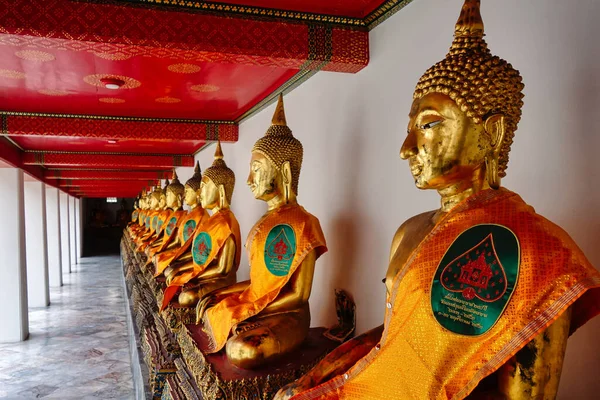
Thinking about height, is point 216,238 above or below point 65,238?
above

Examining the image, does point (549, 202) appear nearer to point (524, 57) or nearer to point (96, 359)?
point (524, 57)

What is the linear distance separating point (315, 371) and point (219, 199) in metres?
2.70

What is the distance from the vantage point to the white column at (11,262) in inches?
279

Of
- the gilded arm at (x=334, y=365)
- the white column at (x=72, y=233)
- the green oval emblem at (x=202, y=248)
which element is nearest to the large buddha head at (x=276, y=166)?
the green oval emblem at (x=202, y=248)

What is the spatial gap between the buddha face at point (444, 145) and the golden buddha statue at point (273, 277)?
1.20m

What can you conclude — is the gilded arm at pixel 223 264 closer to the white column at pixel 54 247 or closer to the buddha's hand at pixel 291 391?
the buddha's hand at pixel 291 391

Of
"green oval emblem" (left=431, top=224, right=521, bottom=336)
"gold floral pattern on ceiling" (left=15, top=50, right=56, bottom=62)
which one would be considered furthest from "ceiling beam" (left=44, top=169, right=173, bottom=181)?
"green oval emblem" (left=431, top=224, right=521, bottom=336)

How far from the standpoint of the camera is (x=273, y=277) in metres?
2.72

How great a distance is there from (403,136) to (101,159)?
7.29 m

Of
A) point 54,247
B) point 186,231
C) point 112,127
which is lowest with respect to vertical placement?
point 54,247

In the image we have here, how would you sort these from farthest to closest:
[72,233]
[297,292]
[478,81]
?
[72,233] → [297,292] → [478,81]

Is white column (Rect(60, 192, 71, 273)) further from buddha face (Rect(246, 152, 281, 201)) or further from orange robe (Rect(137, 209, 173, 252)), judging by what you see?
buddha face (Rect(246, 152, 281, 201))

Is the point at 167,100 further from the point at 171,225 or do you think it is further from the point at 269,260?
the point at 171,225

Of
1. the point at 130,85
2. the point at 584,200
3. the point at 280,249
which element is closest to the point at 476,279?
the point at 584,200
